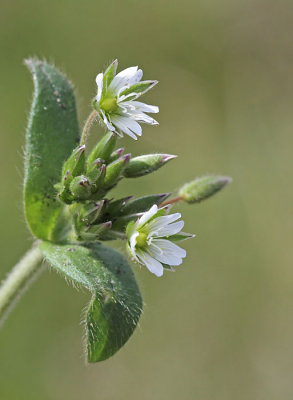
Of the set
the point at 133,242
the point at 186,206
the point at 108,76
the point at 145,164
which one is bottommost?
the point at 186,206

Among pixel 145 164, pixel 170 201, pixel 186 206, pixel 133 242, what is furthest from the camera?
pixel 186 206

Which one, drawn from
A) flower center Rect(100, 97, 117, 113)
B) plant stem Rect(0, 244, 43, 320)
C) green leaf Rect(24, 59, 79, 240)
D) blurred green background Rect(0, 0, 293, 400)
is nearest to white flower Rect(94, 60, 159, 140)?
flower center Rect(100, 97, 117, 113)

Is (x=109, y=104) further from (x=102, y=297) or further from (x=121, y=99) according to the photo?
(x=102, y=297)

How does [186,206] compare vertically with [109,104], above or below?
below

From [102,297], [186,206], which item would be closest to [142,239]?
[102,297]

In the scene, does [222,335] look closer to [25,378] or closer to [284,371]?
[284,371]

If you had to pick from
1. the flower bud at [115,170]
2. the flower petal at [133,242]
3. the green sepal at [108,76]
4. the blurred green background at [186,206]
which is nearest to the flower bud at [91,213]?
the flower bud at [115,170]

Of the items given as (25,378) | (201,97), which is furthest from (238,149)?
(25,378)
